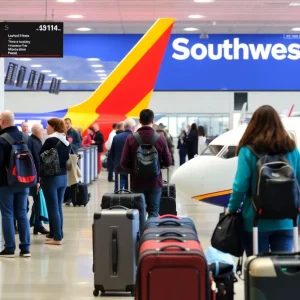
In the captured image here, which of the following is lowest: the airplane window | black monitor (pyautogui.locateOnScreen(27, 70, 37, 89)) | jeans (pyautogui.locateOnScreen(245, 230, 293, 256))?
jeans (pyautogui.locateOnScreen(245, 230, 293, 256))

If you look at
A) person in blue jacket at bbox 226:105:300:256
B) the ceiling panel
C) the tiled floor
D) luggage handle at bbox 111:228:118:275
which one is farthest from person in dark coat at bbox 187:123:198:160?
person in blue jacket at bbox 226:105:300:256

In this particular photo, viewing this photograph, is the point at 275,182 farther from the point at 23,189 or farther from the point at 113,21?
the point at 113,21

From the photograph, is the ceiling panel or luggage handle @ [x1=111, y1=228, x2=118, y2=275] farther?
the ceiling panel

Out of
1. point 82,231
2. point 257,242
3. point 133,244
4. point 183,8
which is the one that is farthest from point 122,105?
point 257,242

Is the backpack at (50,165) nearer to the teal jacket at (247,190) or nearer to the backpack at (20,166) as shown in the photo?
the backpack at (20,166)

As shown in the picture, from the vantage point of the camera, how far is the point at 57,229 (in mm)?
10195

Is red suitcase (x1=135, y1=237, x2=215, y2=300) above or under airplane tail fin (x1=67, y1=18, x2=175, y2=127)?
under

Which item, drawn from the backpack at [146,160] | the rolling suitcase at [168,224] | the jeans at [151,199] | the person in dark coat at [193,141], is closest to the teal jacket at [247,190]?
the rolling suitcase at [168,224]

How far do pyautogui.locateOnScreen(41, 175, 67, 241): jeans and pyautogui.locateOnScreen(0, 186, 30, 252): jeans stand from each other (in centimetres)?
70

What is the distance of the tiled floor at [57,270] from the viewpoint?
726 centimetres

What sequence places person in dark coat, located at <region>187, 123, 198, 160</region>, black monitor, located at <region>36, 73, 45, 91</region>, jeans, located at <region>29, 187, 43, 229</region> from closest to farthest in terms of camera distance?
1. jeans, located at <region>29, 187, 43, 229</region>
2. person in dark coat, located at <region>187, 123, 198, 160</region>
3. black monitor, located at <region>36, 73, 45, 91</region>

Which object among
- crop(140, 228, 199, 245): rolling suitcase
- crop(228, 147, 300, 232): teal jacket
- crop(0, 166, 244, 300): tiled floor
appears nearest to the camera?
crop(228, 147, 300, 232): teal jacket

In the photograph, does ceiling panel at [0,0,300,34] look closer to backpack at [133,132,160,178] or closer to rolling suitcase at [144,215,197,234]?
backpack at [133,132,160,178]

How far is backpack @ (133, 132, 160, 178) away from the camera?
8.46 metres
